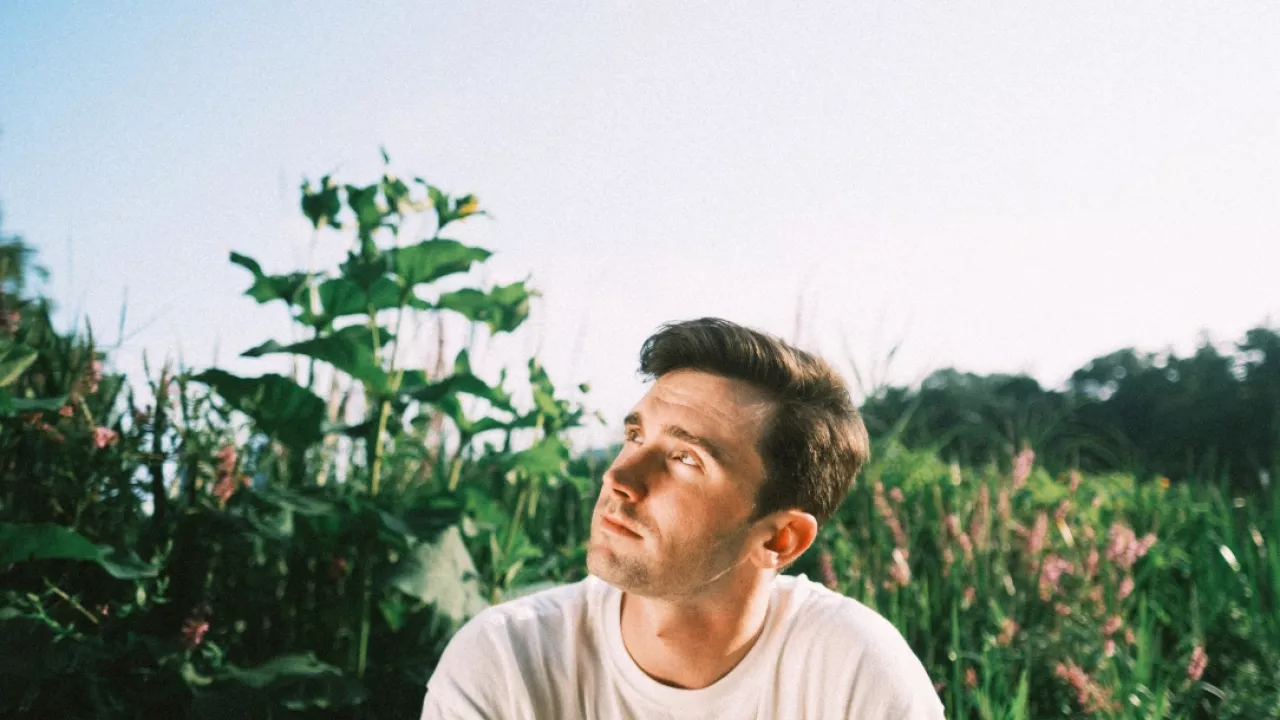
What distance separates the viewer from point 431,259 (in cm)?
A: 218

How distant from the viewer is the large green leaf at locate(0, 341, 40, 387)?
1971 millimetres

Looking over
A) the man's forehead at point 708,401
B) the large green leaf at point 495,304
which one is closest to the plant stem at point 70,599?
the large green leaf at point 495,304

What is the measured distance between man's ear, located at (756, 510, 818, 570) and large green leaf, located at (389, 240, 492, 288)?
2.66 feet

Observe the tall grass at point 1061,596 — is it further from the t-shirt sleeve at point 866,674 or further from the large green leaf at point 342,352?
the large green leaf at point 342,352

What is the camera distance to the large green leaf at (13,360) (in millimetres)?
1971

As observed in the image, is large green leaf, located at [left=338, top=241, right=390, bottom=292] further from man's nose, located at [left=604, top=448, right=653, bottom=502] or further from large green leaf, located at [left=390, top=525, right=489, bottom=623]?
man's nose, located at [left=604, top=448, right=653, bottom=502]

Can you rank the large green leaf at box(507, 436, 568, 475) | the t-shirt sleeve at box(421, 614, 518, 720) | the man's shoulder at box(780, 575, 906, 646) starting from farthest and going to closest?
the large green leaf at box(507, 436, 568, 475) → the man's shoulder at box(780, 575, 906, 646) → the t-shirt sleeve at box(421, 614, 518, 720)

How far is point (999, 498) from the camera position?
3.80 metres

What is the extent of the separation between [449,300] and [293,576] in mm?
695

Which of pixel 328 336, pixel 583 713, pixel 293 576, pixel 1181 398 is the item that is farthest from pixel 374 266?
pixel 1181 398

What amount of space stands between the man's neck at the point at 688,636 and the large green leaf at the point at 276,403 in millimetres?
775

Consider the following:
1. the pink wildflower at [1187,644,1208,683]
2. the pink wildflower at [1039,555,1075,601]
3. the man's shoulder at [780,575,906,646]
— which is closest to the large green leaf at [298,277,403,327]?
the man's shoulder at [780,575,906,646]

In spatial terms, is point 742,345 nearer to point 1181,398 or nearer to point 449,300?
point 449,300

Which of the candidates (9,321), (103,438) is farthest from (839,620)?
(9,321)
